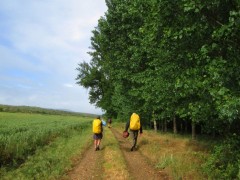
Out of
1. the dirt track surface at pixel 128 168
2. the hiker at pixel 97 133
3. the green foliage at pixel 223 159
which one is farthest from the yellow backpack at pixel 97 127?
the green foliage at pixel 223 159

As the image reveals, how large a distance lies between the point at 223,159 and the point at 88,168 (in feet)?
18.3

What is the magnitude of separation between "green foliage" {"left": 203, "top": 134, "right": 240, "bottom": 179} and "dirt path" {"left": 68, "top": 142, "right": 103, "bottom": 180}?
4.05 m

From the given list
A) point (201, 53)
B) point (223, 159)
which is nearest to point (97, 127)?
point (223, 159)

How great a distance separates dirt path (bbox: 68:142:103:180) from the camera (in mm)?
12406

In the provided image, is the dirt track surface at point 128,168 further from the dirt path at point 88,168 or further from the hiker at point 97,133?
the hiker at point 97,133

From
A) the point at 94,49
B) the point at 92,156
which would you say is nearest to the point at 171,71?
the point at 92,156

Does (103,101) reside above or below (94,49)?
below

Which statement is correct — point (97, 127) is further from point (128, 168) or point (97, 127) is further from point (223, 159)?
point (223, 159)

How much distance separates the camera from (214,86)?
33.0 ft

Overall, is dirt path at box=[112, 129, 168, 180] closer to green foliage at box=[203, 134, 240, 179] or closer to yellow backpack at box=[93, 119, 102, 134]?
green foliage at box=[203, 134, 240, 179]

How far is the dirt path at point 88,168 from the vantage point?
40.7 ft

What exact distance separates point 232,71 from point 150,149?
9.08 metres

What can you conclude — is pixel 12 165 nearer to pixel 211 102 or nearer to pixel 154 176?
pixel 154 176

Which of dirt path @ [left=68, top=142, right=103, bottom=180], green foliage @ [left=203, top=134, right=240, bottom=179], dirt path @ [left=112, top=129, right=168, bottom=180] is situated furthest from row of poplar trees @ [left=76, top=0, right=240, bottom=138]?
dirt path @ [left=68, top=142, right=103, bottom=180]
